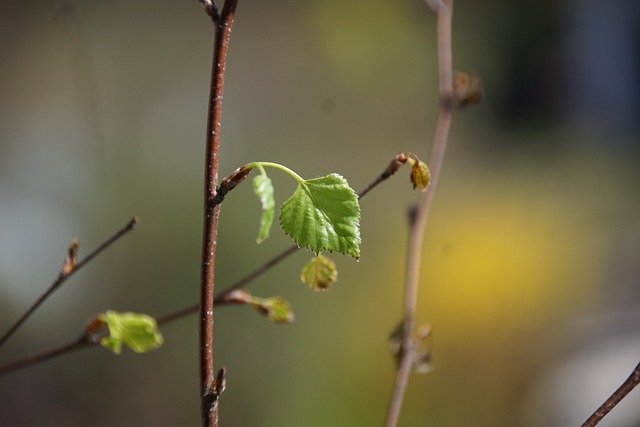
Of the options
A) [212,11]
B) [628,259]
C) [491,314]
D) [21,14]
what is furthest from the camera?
[628,259]

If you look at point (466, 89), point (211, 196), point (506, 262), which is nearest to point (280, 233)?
point (506, 262)

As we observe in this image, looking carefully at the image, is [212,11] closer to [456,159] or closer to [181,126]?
[181,126]

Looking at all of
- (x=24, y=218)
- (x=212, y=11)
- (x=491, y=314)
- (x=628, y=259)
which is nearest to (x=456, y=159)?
(x=491, y=314)

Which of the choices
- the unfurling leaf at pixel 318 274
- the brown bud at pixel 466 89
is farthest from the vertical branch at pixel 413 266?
the unfurling leaf at pixel 318 274

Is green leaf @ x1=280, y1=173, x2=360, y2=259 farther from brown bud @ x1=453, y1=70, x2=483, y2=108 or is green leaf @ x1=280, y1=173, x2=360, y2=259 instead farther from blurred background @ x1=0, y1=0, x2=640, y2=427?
blurred background @ x1=0, y1=0, x2=640, y2=427

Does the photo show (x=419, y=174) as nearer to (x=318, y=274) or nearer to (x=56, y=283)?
(x=318, y=274)
